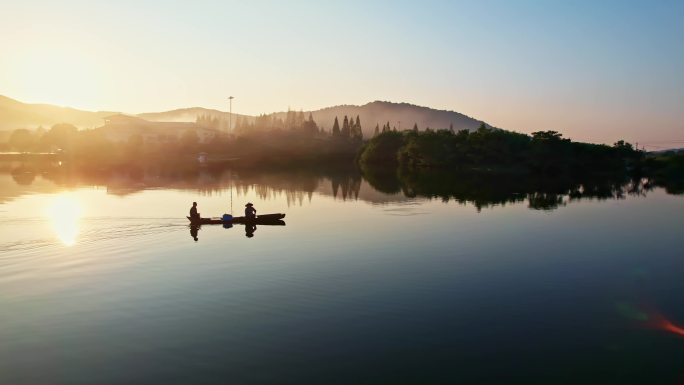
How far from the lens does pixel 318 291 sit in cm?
2906

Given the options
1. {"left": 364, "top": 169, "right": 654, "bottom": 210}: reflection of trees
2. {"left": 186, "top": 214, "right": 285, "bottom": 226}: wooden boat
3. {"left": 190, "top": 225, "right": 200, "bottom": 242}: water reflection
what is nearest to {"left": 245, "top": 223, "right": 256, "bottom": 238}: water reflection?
{"left": 186, "top": 214, "right": 285, "bottom": 226}: wooden boat

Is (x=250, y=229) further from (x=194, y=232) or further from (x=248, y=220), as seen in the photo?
(x=194, y=232)

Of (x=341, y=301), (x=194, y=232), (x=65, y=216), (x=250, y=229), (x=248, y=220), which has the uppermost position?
(x=248, y=220)

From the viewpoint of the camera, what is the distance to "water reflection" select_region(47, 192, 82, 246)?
45.1 meters

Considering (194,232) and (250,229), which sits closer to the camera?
(194,232)

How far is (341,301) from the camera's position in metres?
27.1

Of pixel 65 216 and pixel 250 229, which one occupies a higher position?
pixel 250 229

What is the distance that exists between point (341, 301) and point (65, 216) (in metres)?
43.7

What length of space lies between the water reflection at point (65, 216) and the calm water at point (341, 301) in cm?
45

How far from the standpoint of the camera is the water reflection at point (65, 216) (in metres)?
45.1

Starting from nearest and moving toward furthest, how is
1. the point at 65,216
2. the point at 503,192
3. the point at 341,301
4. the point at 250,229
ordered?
the point at 341,301
the point at 250,229
the point at 65,216
the point at 503,192

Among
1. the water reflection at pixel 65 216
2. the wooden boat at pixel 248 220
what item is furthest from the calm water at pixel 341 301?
the wooden boat at pixel 248 220

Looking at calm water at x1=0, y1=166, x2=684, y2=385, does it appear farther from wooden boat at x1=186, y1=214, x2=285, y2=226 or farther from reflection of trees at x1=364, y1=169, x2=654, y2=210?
reflection of trees at x1=364, y1=169, x2=654, y2=210

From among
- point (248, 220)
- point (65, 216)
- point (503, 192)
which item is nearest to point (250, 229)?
point (248, 220)
